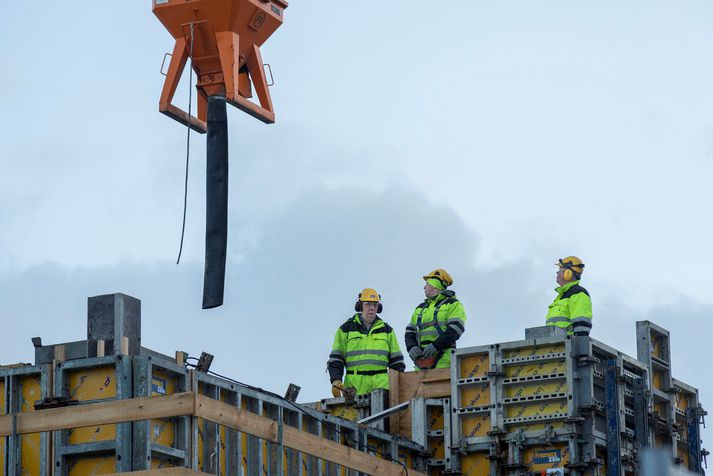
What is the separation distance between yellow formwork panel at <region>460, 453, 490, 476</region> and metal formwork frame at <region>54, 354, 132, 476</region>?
5936 millimetres

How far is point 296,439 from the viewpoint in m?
18.7

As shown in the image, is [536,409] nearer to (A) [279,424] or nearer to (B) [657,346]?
(B) [657,346]

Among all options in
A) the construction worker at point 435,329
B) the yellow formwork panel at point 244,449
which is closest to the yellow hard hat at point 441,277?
the construction worker at point 435,329

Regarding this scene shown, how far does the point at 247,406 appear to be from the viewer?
19047 mm

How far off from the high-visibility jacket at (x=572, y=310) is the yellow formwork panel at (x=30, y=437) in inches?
327

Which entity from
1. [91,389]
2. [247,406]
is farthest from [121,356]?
[247,406]

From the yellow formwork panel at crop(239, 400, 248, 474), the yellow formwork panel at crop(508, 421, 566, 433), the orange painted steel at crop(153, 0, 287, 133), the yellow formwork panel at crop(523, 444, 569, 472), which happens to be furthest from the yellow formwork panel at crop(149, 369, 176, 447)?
the yellow formwork panel at crop(523, 444, 569, 472)

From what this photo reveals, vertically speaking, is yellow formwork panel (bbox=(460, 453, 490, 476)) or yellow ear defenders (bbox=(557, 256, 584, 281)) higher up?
yellow ear defenders (bbox=(557, 256, 584, 281))

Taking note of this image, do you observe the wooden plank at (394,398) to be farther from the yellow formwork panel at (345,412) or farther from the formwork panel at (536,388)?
the formwork panel at (536,388)

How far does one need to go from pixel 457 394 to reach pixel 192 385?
5068mm

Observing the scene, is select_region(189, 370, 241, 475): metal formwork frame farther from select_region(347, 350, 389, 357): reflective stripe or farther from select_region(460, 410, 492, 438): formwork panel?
select_region(347, 350, 389, 357): reflective stripe

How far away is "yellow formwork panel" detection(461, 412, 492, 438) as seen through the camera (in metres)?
21.8

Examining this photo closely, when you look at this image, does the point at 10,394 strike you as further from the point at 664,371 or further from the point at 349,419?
the point at 664,371

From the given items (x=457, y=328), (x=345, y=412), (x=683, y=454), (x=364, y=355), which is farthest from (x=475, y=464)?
(x=683, y=454)
